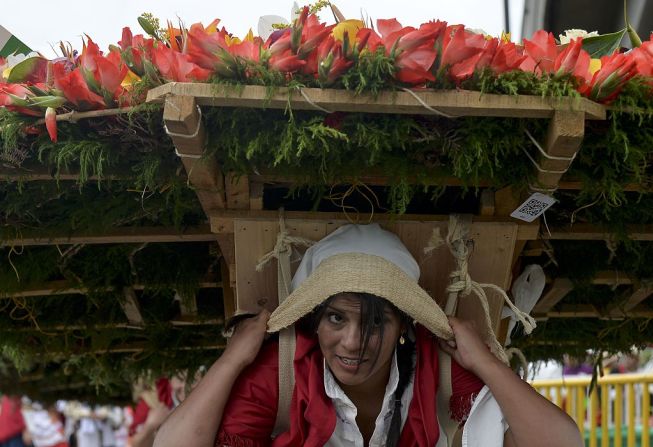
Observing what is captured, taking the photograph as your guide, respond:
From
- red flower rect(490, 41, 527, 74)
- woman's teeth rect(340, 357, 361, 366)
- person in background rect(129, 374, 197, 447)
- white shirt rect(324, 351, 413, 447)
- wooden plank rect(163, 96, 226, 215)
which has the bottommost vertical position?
person in background rect(129, 374, 197, 447)

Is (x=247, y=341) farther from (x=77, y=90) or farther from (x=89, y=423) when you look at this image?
(x=89, y=423)

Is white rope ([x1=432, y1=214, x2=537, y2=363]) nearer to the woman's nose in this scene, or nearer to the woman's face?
the woman's face

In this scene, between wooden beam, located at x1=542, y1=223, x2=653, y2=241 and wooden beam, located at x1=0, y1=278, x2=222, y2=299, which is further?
wooden beam, located at x1=0, y1=278, x2=222, y2=299

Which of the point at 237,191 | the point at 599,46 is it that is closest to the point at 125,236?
the point at 237,191

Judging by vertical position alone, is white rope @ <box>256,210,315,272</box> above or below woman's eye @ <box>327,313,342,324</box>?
above

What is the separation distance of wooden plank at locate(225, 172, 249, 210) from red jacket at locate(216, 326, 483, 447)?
1.19 ft

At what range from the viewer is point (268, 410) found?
5.60ft

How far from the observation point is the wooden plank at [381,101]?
133cm


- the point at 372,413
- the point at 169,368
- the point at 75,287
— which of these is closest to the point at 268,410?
the point at 372,413

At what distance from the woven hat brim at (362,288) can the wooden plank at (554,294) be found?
577 mm

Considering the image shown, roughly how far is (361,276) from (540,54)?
628 mm

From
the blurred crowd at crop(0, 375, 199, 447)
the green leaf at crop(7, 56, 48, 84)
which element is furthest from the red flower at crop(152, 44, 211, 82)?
the blurred crowd at crop(0, 375, 199, 447)

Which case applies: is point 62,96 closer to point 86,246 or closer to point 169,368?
point 86,246

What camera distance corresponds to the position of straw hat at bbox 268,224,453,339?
1.63 meters
